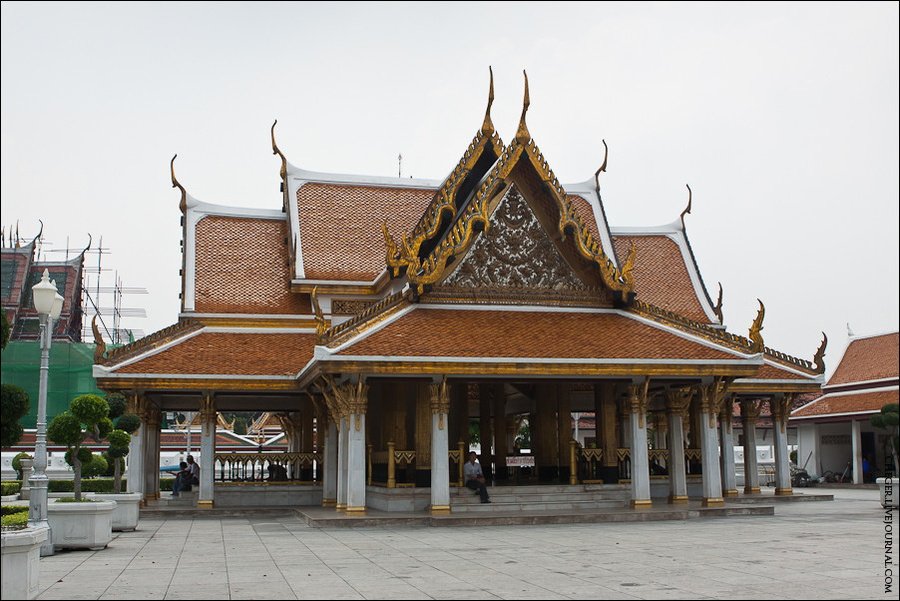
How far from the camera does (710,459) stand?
1666 cm

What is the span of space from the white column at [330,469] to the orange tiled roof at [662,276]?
870 centimetres

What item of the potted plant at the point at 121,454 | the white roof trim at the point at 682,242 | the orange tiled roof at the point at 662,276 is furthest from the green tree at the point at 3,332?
the white roof trim at the point at 682,242

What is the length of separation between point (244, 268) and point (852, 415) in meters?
21.3

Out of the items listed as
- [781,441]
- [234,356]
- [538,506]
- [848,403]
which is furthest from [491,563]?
[848,403]

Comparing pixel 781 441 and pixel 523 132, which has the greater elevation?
pixel 523 132

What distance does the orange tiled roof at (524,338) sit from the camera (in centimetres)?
1489

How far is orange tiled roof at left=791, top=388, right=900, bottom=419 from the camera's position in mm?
Answer: 30375

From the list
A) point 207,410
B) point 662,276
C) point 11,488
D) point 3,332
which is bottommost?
point 11,488

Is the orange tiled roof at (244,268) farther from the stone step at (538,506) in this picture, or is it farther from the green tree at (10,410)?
the green tree at (10,410)

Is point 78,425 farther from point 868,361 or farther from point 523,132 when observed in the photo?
point 868,361

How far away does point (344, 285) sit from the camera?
2052 cm

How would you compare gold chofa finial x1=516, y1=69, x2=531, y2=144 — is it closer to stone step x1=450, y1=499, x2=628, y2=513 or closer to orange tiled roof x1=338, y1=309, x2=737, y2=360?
orange tiled roof x1=338, y1=309, x2=737, y2=360

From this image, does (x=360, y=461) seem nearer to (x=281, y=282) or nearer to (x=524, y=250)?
(x=524, y=250)

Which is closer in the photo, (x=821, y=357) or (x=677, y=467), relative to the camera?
(x=677, y=467)
